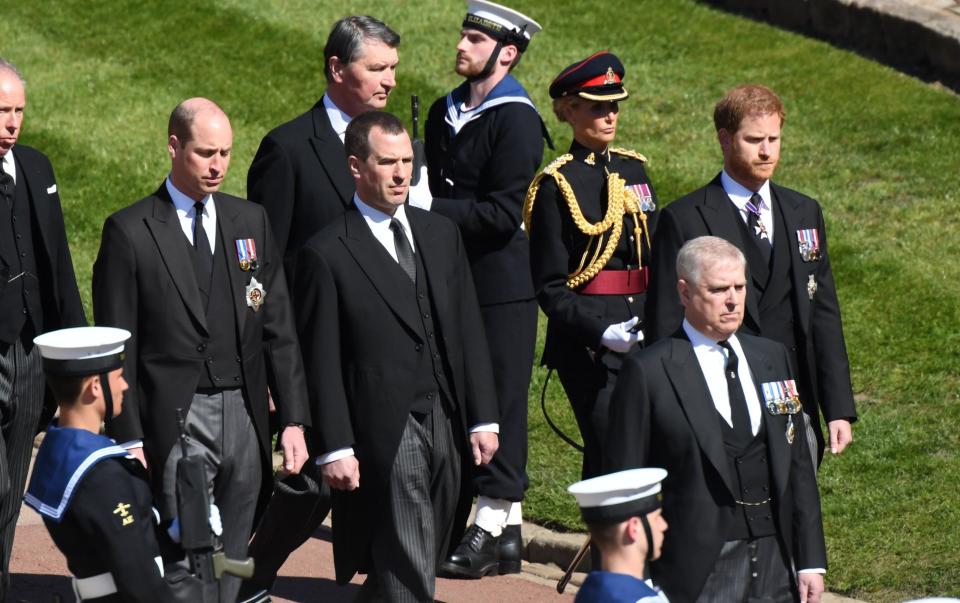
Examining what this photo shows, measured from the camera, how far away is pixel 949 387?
1048 centimetres

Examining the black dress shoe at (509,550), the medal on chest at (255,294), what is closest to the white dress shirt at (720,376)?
the medal on chest at (255,294)

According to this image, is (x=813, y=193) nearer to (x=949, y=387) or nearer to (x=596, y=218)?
(x=949, y=387)

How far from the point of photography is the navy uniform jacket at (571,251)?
8.02 m

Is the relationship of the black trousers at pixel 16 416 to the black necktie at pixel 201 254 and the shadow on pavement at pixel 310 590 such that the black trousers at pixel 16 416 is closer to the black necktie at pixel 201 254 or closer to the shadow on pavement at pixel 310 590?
the black necktie at pixel 201 254

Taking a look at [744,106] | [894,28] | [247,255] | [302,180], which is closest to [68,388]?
[247,255]

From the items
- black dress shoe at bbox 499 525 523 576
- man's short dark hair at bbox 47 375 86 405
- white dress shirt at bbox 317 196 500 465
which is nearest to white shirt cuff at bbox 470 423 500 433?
white dress shirt at bbox 317 196 500 465

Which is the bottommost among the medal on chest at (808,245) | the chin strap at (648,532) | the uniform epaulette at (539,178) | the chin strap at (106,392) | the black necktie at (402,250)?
the chin strap at (648,532)

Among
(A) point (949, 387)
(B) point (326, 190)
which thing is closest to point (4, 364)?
(B) point (326, 190)

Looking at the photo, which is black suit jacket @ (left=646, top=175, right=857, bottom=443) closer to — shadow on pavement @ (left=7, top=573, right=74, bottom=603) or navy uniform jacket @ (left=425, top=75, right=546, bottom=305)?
navy uniform jacket @ (left=425, top=75, right=546, bottom=305)

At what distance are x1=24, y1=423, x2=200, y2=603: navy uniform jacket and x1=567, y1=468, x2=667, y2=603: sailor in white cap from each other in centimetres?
136

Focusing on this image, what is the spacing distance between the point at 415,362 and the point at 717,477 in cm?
145

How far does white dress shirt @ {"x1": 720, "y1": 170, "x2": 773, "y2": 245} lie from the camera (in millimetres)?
7473

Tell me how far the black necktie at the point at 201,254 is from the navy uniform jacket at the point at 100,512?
1.54m

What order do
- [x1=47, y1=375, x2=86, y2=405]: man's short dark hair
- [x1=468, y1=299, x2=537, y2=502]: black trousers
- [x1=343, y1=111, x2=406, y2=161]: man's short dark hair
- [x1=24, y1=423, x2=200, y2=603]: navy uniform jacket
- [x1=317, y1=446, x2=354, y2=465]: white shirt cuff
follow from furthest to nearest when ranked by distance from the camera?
[x1=468, y1=299, x2=537, y2=502]: black trousers
[x1=343, y1=111, x2=406, y2=161]: man's short dark hair
[x1=317, y1=446, x2=354, y2=465]: white shirt cuff
[x1=47, y1=375, x2=86, y2=405]: man's short dark hair
[x1=24, y1=423, x2=200, y2=603]: navy uniform jacket
